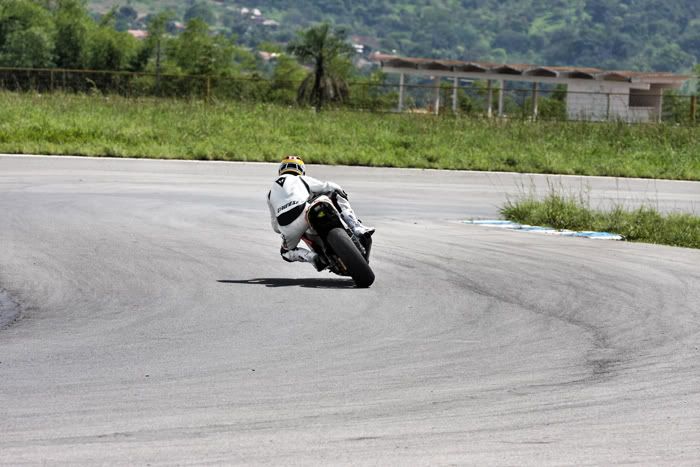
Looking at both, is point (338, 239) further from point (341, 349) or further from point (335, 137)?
point (335, 137)

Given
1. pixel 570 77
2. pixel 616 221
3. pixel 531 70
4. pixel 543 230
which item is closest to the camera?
pixel 543 230

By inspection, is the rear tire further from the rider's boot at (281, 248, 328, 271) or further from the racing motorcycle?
the rider's boot at (281, 248, 328, 271)

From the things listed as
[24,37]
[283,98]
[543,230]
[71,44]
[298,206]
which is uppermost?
[24,37]

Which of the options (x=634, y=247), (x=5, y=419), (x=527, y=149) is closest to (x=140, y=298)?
(x=5, y=419)

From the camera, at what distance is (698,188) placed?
28000 mm

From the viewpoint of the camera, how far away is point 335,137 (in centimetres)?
3519

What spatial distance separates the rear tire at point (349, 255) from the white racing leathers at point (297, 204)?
420mm

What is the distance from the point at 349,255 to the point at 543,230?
280 inches

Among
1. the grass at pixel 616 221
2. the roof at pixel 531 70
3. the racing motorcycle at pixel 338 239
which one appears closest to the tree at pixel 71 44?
the roof at pixel 531 70

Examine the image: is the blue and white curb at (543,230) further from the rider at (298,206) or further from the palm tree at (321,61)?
the palm tree at (321,61)

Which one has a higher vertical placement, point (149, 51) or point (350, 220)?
point (149, 51)

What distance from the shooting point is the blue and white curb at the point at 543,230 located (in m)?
17.1

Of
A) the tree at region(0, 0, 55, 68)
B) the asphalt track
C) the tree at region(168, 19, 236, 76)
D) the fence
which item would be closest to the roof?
the fence

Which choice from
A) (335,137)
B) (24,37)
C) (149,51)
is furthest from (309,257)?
(149,51)
